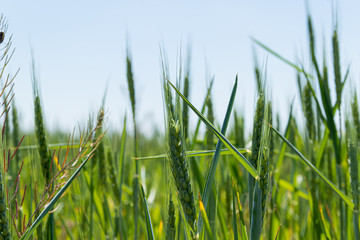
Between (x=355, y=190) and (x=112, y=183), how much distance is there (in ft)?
3.05

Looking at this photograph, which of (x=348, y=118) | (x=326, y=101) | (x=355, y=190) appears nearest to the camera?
(x=355, y=190)

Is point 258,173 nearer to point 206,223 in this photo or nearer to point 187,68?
point 206,223

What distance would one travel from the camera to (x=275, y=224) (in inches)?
60.1

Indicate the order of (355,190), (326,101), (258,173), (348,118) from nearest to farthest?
(258,173) → (355,190) → (348,118) → (326,101)

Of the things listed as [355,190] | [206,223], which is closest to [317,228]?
[355,190]

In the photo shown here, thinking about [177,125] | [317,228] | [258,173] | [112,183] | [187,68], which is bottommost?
[317,228]

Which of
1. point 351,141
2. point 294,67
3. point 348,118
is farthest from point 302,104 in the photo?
point 351,141

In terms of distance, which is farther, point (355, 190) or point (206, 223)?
point (355, 190)

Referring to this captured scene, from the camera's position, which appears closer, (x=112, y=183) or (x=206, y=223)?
(x=206, y=223)

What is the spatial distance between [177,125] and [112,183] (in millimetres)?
828

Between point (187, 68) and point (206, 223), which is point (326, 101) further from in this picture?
point (206, 223)

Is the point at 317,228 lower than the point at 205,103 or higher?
lower

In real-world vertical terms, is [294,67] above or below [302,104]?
above

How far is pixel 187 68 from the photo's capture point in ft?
4.86
